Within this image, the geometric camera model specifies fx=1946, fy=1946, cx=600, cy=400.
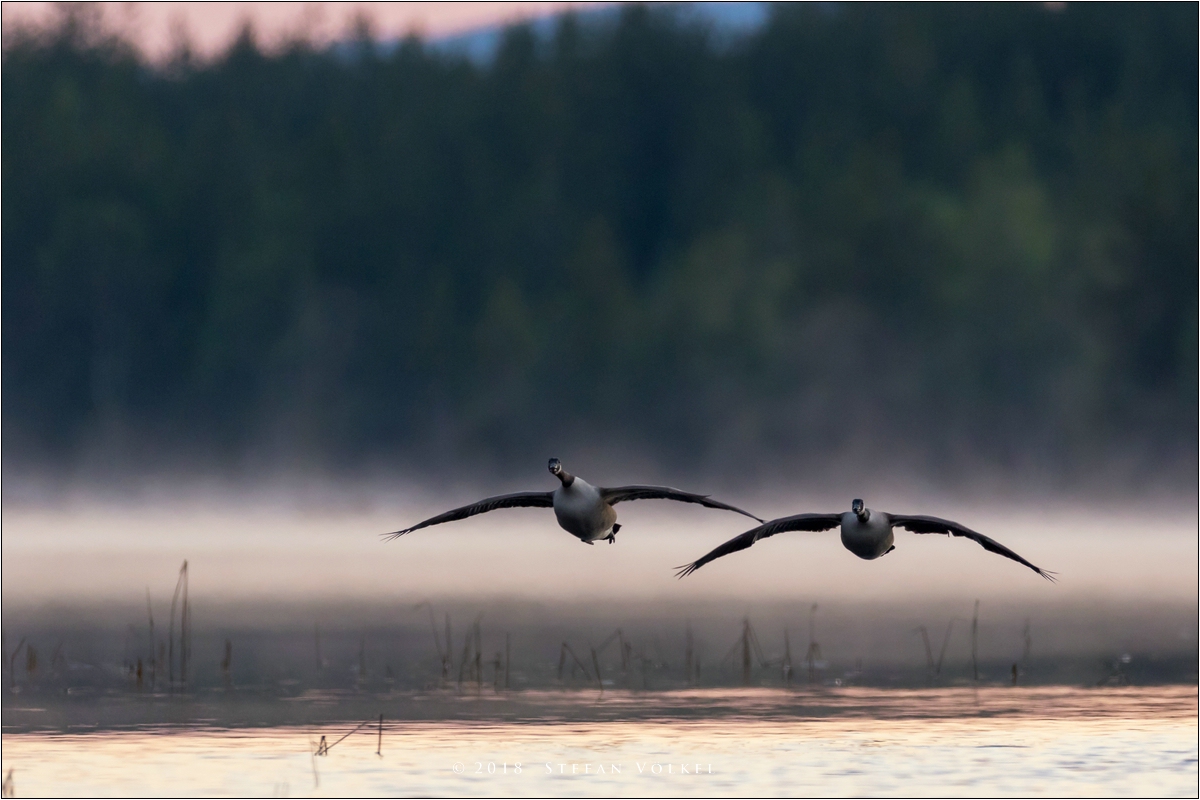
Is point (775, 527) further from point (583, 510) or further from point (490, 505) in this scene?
point (490, 505)

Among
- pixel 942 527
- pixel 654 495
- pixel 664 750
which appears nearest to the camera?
pixel 654 495

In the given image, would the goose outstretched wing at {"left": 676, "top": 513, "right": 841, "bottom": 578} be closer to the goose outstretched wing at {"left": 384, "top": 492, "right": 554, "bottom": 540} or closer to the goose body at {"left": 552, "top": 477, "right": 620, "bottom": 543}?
the goose body at {"left": 552, "top": 477, "right": 620, "bottom": 543}

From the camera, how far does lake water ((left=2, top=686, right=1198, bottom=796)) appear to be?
1505cm

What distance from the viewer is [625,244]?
259 feet

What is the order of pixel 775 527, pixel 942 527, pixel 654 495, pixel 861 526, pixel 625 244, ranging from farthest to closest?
A: pixel 625 244 < pixel 861 526 < pixel 942 527 < pixel 775 527 < pixel 654 495

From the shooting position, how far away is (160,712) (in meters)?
18.3

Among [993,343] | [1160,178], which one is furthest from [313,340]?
[1160,178]

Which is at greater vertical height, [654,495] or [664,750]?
[654,495]

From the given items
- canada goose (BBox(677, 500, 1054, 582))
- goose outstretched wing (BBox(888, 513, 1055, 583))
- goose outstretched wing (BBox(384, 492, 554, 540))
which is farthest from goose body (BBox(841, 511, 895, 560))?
goose outstretched wing (BBox(384, 492, 554, 540))

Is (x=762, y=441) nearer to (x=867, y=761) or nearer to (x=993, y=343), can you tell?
(x=993, y=343)

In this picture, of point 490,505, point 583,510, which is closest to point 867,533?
point 583,510

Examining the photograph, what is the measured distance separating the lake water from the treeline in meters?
47.6

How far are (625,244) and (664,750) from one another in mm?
63076

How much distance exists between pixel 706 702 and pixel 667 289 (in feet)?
175
